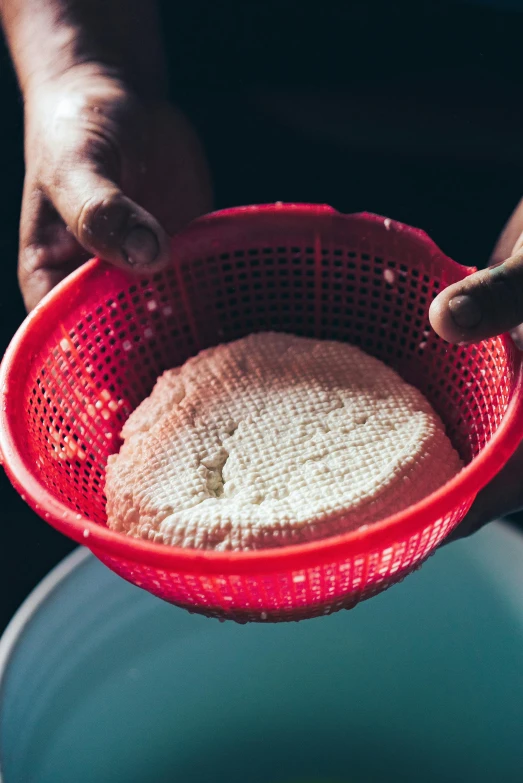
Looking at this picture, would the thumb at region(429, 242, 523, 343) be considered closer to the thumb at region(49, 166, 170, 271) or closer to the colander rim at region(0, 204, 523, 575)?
the colander rim at region(0, 204, 523, 575)

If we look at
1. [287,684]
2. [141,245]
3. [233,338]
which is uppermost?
[141,245]

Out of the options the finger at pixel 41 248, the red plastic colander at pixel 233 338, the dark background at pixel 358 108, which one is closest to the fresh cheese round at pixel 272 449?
the red plastic colander at pixel 233 338

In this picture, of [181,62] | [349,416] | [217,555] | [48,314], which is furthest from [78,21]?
[217,555]

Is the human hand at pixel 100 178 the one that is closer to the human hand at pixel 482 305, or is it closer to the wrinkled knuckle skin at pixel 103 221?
the wrinkled knuckle skin at pixel 103 221

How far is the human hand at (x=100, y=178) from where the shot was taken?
53 centimetres

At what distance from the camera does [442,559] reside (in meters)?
0.63

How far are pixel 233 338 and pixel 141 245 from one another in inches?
5.8

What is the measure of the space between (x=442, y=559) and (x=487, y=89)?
0.41 metres

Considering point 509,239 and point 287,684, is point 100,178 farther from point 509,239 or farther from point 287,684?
point 287,684

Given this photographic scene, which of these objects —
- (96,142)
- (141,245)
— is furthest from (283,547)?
(96,142)

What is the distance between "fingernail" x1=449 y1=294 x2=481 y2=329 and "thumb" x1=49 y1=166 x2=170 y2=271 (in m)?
Result: 0.21

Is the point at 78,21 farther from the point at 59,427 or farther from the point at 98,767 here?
the point at 98,767

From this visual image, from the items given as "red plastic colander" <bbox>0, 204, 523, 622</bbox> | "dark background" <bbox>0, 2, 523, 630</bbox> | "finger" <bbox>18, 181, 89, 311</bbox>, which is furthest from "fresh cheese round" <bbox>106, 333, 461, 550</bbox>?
"dark background" <bbox>0, 2, 523, 630</bbox>

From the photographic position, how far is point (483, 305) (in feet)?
1.39
